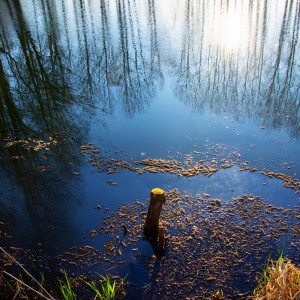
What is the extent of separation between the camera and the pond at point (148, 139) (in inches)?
217

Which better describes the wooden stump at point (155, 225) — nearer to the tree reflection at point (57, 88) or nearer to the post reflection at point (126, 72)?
the tree reflection at point (57, 88)

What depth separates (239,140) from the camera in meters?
8.39

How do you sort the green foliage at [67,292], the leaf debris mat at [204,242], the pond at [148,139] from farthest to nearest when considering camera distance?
the pond at [148,139] → the leaf debris mat at [204,242] → the green foliage at [67,292]

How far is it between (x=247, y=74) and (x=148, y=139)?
6.18m

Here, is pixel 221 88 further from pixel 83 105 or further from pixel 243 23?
pixel 243 23

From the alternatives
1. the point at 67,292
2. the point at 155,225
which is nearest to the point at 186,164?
the point at 155,225

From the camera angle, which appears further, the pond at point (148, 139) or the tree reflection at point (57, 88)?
the tree reflection at point (57, 88)

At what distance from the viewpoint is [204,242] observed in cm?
532

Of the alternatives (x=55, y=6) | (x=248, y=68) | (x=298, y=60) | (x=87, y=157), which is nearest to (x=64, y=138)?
(x=87, y=157)

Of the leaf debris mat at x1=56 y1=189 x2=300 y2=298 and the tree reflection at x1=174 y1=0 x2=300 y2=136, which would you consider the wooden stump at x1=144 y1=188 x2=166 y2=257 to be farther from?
the tree reflection at x1=174 y1=0 x2=300 y2=136

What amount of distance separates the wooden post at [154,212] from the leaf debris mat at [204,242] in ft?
0.67

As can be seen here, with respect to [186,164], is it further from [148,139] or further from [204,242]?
[204,242]

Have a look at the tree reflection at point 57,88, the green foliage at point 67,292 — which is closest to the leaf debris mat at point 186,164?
the tree reflection at point 57,88

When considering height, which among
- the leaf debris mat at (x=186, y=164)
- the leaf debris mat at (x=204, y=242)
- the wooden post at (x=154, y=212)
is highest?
the wooden post at (x=154, y=212)
